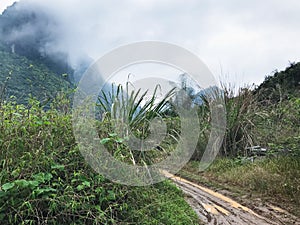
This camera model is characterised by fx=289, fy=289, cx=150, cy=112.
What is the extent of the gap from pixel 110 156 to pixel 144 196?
465mm

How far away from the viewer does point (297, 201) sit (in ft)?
11.7

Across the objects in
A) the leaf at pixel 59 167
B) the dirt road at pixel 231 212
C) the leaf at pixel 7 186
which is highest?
the leaf at pixel 59 167

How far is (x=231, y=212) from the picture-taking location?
10.8 feet

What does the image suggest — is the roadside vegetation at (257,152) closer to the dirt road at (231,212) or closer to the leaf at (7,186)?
the dirt road at (231,212)

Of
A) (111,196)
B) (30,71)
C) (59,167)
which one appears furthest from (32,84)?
(111,196)

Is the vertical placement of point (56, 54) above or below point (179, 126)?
above

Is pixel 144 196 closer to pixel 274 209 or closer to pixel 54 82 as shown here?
pixel 54 82

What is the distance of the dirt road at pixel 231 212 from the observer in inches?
118

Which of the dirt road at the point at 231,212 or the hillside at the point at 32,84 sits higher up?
the hillside at the point at 32,84

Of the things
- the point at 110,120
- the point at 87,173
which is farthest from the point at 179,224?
the point at 110,120

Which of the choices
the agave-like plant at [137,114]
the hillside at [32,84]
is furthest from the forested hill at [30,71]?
the agave-like plant at [137,114]

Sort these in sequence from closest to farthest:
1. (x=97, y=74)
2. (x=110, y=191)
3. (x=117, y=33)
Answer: (x=110, y=191) → (x=97, y=74) → (x=117, y=33)

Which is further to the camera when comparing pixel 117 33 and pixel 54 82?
pixel 117 33

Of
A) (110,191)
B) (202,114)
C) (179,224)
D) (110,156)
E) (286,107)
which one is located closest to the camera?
(110,191)
